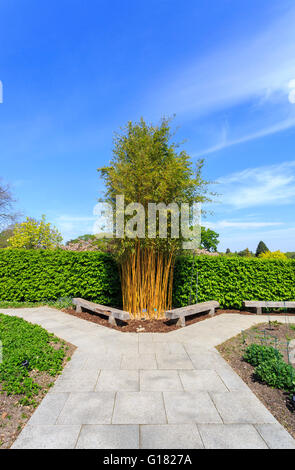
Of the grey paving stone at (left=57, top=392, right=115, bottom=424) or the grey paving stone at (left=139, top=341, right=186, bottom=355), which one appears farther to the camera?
the grey paving stone at (left=139, top=341, right=186, bottom=355)

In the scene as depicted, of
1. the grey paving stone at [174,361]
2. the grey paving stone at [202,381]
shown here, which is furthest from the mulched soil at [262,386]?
the grey paving stone at [174,361]

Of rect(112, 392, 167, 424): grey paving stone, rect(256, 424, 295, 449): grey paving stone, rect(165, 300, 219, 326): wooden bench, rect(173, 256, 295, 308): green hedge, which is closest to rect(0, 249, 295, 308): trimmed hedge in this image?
rect(173, 256, 295, 308): green hedge

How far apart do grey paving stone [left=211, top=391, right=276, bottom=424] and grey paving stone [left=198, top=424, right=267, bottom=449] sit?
0.32 feet

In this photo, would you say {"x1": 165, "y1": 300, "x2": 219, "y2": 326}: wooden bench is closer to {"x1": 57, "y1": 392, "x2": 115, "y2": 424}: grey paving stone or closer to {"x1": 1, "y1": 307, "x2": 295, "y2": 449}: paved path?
{"x1": 1, "y1": 307, "x2": 295, "y2": 449}: paved path

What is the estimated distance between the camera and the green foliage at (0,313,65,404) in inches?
115

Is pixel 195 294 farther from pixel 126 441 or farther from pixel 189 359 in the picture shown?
pixel 126 441

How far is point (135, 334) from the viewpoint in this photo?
16.1 ft

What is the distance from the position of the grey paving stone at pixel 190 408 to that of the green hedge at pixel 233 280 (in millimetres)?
4321

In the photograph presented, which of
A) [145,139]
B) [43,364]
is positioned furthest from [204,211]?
[43,364]

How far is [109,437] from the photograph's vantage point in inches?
83.9

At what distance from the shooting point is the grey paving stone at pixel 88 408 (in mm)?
2355

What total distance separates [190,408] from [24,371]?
80.4 inches

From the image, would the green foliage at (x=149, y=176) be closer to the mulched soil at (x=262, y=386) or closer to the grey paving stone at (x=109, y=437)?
the mulched soil at (x=262, y=386)

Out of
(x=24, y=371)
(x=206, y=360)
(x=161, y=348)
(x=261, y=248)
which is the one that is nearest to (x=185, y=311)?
(x=161, y=348)
